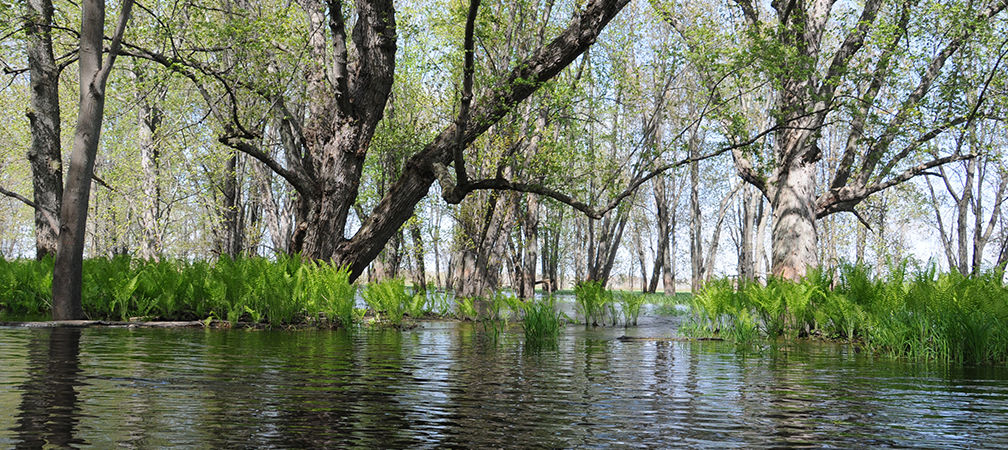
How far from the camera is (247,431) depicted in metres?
2.24

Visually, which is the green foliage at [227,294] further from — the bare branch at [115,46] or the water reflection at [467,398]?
the water reflection at [467,398]

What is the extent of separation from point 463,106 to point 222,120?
4.70m

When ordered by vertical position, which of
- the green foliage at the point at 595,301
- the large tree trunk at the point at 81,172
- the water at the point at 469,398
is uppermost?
the large tree trunk at the point at 81,172

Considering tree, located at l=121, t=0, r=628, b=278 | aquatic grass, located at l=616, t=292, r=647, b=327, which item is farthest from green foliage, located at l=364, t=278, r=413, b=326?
aquatic grass, located at l=616, t=292, r=647, b=327

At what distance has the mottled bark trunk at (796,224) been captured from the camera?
14.9 metres

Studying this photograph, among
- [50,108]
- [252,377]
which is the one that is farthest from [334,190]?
[252,377]

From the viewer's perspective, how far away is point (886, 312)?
21.9 ft

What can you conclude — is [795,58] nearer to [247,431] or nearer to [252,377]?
[252,377]

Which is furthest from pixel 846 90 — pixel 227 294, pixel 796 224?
pixel 227 294

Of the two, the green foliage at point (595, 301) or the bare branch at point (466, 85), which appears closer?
the bare branch at point (466, 85)

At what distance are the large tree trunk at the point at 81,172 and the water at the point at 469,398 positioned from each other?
2.28 metres

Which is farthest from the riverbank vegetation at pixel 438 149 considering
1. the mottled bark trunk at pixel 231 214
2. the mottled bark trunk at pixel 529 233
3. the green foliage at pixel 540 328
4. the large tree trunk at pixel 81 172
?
the mottled bark trunk at pixel 231 214

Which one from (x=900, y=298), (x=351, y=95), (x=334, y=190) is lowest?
(x=900, y=298)

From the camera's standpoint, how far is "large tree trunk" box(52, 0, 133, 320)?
7.86 meters
